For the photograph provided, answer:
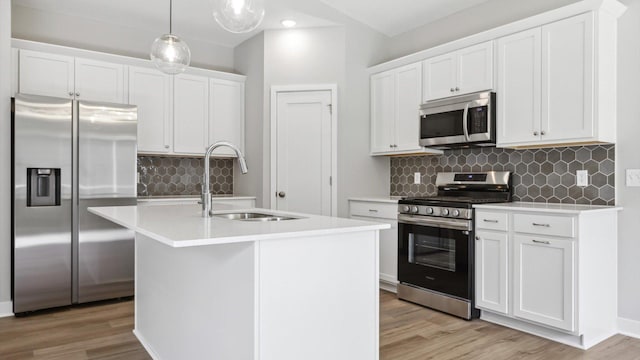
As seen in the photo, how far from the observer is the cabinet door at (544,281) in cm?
280

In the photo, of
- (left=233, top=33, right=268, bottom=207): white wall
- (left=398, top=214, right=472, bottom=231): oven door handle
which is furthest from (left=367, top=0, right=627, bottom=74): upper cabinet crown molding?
(left=233, top=33, right=268, bottom=207): white wall

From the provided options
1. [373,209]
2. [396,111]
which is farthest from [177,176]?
[396,111]

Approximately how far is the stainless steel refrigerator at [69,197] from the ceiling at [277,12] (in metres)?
1.09

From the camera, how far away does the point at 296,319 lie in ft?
6.08

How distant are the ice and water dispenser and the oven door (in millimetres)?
2931

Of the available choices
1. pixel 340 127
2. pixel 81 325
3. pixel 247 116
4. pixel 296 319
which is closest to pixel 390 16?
pixel 340 127

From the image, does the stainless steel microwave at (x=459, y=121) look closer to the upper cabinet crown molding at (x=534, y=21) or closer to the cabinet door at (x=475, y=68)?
the cabinet door at (x=475, y=68)

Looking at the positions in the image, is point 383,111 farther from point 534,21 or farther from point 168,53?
point 168,53

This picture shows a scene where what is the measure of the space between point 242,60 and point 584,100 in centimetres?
361

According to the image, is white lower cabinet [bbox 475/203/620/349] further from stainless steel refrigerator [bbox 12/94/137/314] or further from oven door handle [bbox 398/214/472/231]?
stainless steel refrigerator [bbox 12/94/137/314]

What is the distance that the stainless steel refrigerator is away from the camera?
3486 mm

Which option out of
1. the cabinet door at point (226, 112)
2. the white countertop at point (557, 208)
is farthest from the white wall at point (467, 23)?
the cabinet door at point (226, 112)

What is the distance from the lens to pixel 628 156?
304 centimetres

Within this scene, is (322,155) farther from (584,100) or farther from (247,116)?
(584,100)
